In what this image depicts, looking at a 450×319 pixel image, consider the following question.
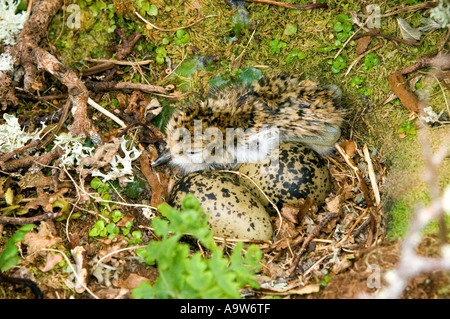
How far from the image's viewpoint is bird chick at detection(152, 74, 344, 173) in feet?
12.0

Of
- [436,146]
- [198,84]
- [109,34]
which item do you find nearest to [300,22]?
[198,84]

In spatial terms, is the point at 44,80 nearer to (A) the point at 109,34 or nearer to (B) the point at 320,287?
(A) the point at 109,34

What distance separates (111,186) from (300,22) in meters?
2.36

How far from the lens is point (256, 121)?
3.72m

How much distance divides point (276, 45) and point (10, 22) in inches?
101

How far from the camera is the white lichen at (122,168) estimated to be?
3.63m

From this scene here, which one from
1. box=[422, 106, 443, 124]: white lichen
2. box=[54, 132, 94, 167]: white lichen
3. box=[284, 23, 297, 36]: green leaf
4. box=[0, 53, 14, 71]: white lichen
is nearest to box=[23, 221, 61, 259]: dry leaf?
box=[54, 132, 94, 167]: white lichen

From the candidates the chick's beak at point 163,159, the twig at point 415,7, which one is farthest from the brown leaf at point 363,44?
the chick's beak at point 163,159

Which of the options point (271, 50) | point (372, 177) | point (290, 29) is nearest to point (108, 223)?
point (271, 50)

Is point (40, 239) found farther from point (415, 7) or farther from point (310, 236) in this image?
point (415, 7)

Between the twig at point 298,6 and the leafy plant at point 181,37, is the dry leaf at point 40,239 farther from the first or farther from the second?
the twig at point 298,6

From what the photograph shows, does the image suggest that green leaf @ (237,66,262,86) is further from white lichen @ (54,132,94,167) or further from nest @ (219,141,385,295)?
white lichen @ (54,132,94,167)

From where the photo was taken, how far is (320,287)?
2.89m

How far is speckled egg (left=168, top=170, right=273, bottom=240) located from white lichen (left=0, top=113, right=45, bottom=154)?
4.84ft
